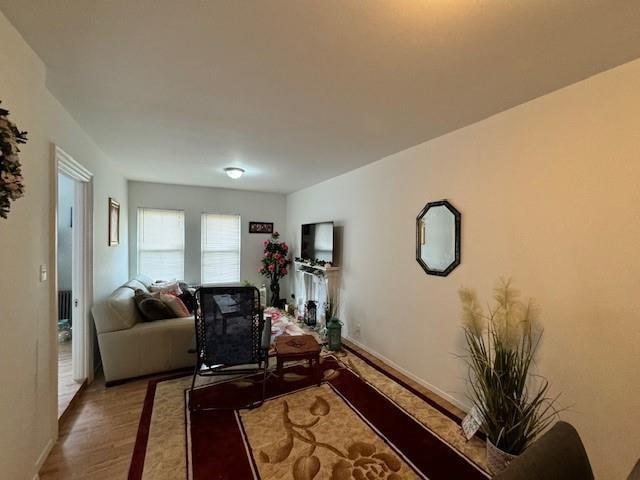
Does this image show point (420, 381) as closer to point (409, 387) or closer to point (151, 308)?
point (409, 387)

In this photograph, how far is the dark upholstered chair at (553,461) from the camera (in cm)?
75

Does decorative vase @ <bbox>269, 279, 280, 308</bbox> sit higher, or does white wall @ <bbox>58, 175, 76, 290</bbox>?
white wall @ <bbox>58, 175, 76, 290</bbox>

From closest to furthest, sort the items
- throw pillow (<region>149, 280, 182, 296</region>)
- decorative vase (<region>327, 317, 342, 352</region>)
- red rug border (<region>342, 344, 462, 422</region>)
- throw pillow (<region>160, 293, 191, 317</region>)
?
red rug border (<region>342, 344, 462, 422</region>), throw pillow (<region>160, 293, 191, 317</region>), decorative vase (<region>327, 317, 342, 352</region>), throw pillow (<region>149, 280, 182, 296</region>)

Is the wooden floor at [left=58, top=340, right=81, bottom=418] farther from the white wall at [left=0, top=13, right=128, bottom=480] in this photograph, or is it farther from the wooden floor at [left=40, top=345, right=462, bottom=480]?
the white wall at [left=0, top=13, right=128, bottom=480]

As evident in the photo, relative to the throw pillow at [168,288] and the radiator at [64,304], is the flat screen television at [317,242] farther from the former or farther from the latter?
the radiator at [64,304]

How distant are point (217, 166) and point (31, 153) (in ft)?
7.33

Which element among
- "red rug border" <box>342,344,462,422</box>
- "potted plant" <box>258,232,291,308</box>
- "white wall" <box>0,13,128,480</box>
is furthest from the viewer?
"potted plant" <box>258,232,291,308</box>

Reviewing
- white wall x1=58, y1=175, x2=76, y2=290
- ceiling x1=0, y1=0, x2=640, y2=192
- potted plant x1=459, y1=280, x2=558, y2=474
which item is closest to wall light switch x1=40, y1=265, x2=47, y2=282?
ceiling x1=0, y1=0, x2=640, y2=192

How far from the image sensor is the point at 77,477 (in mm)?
1699

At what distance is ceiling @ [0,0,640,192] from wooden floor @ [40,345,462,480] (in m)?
2.47

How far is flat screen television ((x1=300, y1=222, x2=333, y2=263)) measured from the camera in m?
4.23

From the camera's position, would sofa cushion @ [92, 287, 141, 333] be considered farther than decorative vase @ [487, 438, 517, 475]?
Yes

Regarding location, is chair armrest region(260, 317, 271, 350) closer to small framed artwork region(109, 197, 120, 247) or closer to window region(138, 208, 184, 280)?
small framed artwork region(109, 197, 120, 247)

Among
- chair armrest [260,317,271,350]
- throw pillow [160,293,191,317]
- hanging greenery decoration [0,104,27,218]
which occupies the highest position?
hanging greenery decoration [0,104,27,218]
